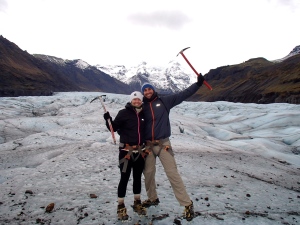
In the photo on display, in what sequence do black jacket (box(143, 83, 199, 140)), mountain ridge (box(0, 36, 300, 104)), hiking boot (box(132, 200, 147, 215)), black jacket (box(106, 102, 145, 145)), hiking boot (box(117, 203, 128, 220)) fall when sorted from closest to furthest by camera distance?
hiking boot (box(117, 203, 128, 220)), hiking boot (box(132, 200, 147, 215)), black jacket (box(106, 102, 145, 145)), black jacket (box(143, 83, 199, 140)), mountain ridge (box(0, 36, 300, 104))

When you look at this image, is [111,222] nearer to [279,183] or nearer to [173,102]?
[173,102]

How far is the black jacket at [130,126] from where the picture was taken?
231 inches

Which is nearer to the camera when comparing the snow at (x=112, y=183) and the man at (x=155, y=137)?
the snow at (x=112, y=183)

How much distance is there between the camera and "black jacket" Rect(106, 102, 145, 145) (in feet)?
19.2

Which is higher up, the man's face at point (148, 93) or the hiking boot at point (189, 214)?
the man's face at point (148, 93)

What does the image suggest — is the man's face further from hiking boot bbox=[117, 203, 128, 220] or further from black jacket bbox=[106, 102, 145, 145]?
hiking boot bbox=[117, 203, 128, 220]

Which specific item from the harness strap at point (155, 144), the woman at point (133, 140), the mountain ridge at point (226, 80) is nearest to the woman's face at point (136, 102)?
the woman at point (133, 140)

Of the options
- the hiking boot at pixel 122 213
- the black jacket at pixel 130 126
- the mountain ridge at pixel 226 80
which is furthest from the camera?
the mountain ridge at pixel 226 80

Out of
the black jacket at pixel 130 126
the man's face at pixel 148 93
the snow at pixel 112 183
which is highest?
the man's face at pixel 148 93

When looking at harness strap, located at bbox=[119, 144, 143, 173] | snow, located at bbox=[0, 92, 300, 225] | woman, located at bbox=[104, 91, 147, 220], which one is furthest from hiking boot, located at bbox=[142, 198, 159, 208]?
harness strap, located at bbox=[119, 144, 143, 173]

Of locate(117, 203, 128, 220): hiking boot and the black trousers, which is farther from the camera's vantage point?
the black trousers

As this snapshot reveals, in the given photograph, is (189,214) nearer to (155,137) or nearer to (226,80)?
(155,137)

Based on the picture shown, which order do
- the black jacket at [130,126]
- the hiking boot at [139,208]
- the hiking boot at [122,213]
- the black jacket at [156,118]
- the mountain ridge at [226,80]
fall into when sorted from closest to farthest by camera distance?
the hiking boot at [122,213], the hiking boot at [139,208], the black jacket at [130,126], the black jacket at [156,118], the mountain ridge at [226,80]

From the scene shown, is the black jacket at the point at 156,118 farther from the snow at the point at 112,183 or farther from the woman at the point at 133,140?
the snow at the point at 112,183
